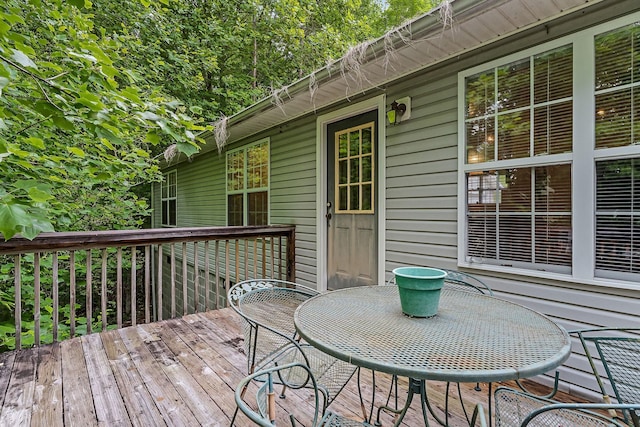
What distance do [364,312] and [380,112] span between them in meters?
2.51

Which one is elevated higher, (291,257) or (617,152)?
(617,152)

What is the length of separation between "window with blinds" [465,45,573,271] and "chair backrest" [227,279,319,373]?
1.54 metres

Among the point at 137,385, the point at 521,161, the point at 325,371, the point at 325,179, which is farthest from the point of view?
the point at 325,179

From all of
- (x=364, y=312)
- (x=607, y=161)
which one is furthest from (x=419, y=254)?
(x=364, y=312)

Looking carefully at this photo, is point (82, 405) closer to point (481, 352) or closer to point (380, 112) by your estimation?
point (481, 352)

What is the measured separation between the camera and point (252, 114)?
14.6 ft

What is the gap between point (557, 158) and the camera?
2.20m

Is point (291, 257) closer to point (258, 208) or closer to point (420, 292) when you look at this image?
point (258, 208)

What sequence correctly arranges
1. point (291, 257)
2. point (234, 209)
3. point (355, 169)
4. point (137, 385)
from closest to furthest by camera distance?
point (137, 385) < point (355, 169) < point (291, 257) < point (234, 209)

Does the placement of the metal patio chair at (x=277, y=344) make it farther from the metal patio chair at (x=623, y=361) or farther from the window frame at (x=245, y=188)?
the window frame at (x=245, y=188)

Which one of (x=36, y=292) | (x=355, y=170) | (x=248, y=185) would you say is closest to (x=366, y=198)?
(x=355, y=170)

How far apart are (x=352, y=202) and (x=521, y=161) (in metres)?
A: 1.86

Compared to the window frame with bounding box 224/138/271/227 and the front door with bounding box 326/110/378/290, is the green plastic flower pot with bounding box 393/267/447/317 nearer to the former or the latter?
the front door with bounding box 326/110/378/290

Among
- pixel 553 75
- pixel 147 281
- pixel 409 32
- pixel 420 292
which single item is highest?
pixel 409 32
